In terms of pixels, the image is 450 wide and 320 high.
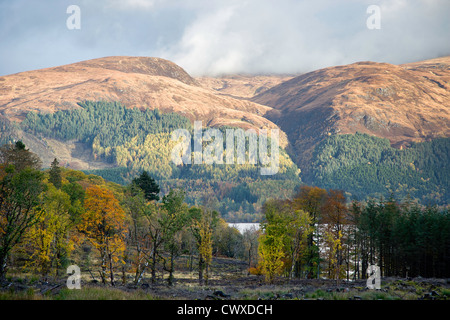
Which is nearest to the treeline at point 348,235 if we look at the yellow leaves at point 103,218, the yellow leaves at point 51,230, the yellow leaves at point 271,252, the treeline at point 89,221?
the yellow leaves at point 271,252

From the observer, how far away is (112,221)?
4044cm

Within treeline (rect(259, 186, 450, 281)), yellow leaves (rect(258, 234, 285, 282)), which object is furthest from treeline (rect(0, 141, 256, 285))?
treeline (rect(259, 186, 450, 281))

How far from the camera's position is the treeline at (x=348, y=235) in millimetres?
44375

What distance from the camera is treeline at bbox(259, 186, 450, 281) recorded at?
146 feet

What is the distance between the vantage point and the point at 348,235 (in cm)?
5803

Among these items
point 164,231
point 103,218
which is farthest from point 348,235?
point 103,218

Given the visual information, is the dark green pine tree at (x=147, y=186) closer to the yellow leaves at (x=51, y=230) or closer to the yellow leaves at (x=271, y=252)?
the yellow leaves at (x=51, y=230)

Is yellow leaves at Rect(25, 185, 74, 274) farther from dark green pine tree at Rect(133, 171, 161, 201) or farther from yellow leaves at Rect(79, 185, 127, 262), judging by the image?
dark green pine tree at Rect(133, 171, 161, 201)

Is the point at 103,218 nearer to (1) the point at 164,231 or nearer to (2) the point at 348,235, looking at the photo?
(1) the point at 164,231

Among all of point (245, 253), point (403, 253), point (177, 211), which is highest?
point (177, 211)
